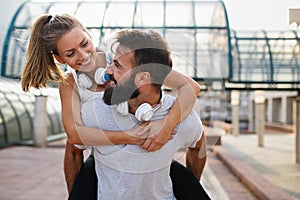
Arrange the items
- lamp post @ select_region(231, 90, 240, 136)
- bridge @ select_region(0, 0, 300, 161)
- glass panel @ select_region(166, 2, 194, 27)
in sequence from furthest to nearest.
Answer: lamp post @ select_region(231, 90, 240, 136)
glass panel @ select_region(166, 2, 194, 27)
bridge @ select_region(0, 0, 300, 161)

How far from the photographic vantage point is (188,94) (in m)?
1.79

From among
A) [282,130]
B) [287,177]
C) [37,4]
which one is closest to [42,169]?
[287,177]

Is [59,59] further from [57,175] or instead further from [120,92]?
[57,175]

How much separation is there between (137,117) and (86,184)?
1.73 ft

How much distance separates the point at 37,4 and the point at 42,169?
238 inches

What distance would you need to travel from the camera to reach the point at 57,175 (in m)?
8.91

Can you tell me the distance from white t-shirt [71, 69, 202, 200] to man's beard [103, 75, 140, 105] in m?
0.05

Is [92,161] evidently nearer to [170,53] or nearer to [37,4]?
[170,53]

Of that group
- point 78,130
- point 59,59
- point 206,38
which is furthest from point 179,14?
point 78,130

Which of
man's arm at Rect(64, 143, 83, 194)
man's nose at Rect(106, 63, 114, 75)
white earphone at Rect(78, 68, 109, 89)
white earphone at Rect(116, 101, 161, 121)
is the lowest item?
man's arm at Rect(64, 143, 83, 194)

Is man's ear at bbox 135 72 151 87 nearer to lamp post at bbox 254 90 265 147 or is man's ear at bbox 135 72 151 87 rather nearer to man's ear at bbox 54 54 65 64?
man's ear at bbox 54 54 65 64

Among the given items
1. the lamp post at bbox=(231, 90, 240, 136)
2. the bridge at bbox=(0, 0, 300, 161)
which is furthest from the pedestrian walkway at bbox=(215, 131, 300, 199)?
the lamp post at bbox=(231, 90, 240, 136)

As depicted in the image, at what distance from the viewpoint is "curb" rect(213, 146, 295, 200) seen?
253 inches

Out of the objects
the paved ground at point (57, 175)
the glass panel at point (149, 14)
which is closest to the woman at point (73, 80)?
the paved ground at point (57, 175)
